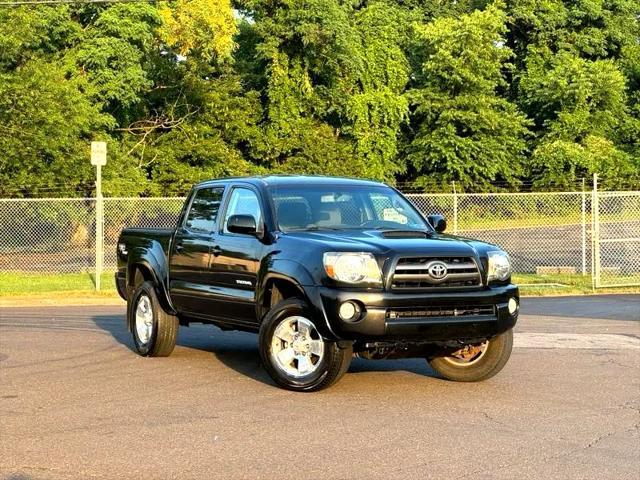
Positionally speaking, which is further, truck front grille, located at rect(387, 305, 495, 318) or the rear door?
the rear door

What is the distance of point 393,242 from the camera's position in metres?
8.67

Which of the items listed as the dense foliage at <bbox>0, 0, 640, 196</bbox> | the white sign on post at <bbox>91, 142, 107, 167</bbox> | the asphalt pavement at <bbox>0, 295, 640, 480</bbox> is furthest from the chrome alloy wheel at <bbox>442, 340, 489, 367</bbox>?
the dense foliage at <bbox>0, 0, 640, 196</bbox>

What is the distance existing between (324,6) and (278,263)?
39910 mm

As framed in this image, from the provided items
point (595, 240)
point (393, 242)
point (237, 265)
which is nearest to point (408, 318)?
point (393, 242)

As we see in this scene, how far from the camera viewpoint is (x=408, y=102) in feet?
167

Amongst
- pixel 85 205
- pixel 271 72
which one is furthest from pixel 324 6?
pixel 85 205

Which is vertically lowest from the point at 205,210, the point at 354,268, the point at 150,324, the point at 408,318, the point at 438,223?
the point at 150,324

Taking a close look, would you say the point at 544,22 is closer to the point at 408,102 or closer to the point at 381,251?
the point at 408,102

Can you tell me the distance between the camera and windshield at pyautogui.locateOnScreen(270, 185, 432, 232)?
9.55 meters

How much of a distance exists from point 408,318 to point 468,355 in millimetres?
1351

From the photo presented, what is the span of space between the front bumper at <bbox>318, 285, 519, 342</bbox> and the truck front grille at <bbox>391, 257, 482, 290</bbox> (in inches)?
3.5

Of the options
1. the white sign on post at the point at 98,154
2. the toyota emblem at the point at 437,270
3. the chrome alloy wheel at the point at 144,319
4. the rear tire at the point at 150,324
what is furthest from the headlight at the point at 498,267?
the white sign on post at the point at 98,154

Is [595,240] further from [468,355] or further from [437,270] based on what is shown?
[437,270]

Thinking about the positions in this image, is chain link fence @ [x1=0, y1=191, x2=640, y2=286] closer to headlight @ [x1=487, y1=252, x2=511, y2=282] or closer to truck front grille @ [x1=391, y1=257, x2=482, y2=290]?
headlight @ [x1=487, y1=252, x2=511, y2=282]
